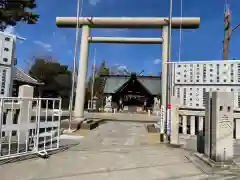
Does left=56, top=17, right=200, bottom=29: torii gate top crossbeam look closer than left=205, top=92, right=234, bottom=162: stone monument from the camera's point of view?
No

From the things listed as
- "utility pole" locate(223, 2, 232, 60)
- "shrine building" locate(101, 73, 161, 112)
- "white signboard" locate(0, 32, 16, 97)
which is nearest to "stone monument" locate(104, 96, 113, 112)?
"shrine building" locate(101, 73, 161, 112)

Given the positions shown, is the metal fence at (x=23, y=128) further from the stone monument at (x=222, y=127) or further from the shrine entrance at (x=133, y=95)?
the shrine entrance at (x=133, y=95)

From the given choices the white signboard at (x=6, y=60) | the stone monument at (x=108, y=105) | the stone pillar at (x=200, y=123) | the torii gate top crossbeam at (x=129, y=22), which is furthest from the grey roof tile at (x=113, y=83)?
the stone pillar at (x=200, y=123)

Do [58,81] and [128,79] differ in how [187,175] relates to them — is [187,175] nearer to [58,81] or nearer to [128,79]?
[128,79]

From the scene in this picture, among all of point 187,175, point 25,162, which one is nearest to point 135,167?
point 187,175

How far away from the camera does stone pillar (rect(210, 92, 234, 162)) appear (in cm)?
590

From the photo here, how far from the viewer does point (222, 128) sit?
19.6 ft

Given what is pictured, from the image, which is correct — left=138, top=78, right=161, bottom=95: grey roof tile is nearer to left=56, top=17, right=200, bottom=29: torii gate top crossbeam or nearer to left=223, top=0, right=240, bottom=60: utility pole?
left=223, top=0, right=240, bottom=60: utility pole

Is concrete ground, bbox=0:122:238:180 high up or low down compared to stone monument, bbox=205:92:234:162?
down

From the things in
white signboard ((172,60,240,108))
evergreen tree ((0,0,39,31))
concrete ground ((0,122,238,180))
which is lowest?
concrete ground ((0,122,238,180))

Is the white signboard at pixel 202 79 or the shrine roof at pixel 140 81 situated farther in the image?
the shrine roof at pixel 140 81

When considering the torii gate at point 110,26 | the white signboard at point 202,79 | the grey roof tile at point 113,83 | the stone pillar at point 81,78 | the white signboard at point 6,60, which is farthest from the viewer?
the grey roof tile at point 113,83

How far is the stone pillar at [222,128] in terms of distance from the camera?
590 cm

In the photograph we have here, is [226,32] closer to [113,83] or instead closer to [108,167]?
[113,83]
